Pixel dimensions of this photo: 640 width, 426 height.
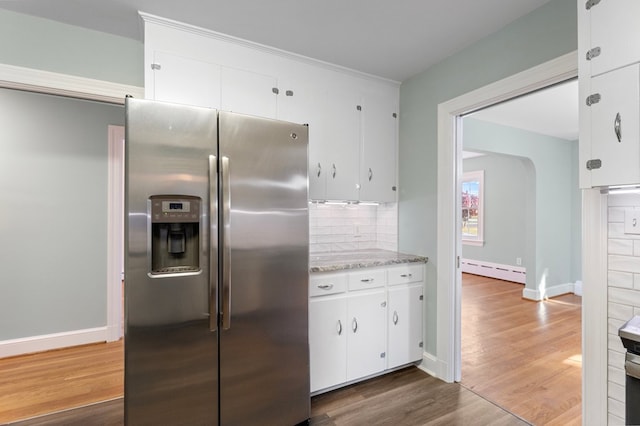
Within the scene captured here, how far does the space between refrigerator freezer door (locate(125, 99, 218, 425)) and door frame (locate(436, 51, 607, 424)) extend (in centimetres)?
180

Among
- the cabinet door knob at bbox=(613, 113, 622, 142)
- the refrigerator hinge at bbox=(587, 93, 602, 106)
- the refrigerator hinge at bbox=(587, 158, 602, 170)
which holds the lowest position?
the refrigerator hinge at bbox=(587, 158, 602, 170)

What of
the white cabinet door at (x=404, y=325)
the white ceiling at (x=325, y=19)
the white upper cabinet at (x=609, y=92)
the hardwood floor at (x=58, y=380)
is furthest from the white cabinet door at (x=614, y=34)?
the hardwood floor at (x=58, y=380)

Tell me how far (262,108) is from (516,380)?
2.99m

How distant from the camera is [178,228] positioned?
Result: 64.5 inches

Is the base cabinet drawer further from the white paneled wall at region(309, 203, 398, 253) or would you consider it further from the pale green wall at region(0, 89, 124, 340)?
the pale green wall at region(0, 89, 124, 340)

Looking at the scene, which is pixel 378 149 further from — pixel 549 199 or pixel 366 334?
pixel 549 199

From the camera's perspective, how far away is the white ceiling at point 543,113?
3.32m

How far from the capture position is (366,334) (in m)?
2.42

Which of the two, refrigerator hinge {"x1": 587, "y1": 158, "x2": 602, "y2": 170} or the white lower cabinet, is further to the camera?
the white lower cabinet

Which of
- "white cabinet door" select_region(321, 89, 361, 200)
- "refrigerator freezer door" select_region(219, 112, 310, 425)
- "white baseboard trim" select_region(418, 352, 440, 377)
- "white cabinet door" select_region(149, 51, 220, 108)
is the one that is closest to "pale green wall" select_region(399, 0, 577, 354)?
"white baseboard trim" select_region(418, 352, 440, 377)

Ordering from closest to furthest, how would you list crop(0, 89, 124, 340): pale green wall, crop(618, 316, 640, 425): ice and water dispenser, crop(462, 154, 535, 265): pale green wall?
crop(618, 316, 640, 425): ice and water dispenser
crop(0, 89, 124, 340): pale green wall
crop(462, 154, 535, 265): pale green wall

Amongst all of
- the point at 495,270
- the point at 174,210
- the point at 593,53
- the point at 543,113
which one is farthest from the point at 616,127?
the point at 495,270

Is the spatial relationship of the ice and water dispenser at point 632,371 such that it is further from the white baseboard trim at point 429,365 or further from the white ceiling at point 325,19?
the white ceiling at point 325,19

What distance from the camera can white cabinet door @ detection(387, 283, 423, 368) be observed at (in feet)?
8.36
